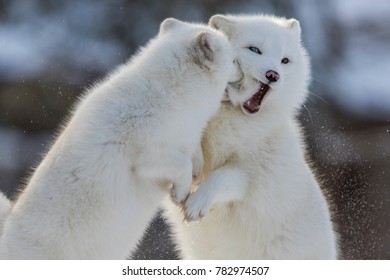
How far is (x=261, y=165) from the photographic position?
3746 mm

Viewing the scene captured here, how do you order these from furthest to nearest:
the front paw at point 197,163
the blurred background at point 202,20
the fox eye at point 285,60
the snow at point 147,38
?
the snow at point 147,38 → the blurred background at point 202,20 → the fox eye at point 285,60 → the front paw at point 197,163

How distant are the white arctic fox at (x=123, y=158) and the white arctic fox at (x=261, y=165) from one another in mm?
197

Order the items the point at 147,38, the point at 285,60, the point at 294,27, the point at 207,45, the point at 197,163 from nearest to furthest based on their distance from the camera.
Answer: the point at 207,45 → the point at 197,163 → the point at 285,60 → the point at 294,27 → the point at 147,38

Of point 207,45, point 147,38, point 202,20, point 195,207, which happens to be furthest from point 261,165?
point 147,38

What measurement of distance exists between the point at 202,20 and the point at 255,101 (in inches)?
144

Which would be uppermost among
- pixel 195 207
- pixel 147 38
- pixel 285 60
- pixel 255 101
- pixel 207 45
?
pixel 207 45

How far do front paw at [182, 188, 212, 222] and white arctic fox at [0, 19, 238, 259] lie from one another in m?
0.06

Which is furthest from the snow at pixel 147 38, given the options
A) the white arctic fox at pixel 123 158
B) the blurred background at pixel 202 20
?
the white arctic fox at pixel 123 158

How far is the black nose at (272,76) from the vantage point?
3494mm

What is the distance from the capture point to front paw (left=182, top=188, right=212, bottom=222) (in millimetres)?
3447

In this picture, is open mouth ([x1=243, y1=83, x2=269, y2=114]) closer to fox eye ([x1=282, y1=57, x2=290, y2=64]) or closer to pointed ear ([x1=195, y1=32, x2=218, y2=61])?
fox eye ([x1=282, y1=57, x2=290, y2=64])

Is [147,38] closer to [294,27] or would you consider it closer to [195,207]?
[294,27]

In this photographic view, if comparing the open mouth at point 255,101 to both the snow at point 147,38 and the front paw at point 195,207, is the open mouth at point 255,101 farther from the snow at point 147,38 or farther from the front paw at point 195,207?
the snow at point 147,38

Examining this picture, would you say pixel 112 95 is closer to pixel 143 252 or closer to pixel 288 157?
pixel 288 157
